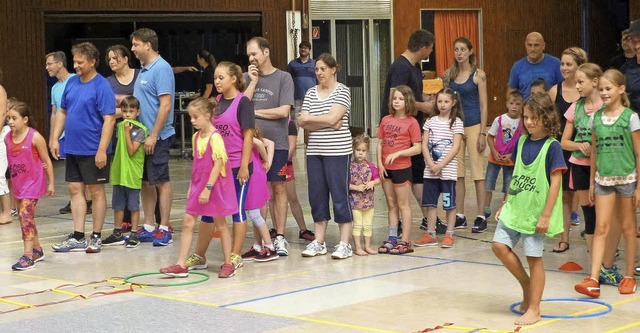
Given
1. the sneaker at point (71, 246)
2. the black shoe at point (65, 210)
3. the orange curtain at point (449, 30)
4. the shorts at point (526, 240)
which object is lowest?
the sneaker at point (71, 246)

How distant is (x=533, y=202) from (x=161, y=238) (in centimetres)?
476

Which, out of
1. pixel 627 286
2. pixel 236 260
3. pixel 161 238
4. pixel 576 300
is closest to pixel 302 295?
pixel 236 260

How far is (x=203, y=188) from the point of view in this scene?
9.30m

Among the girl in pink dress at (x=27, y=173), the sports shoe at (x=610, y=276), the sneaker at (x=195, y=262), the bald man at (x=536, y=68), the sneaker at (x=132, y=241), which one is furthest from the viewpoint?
the bald man at (x=536, y=68)

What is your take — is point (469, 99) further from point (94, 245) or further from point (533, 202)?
point (533, 202)

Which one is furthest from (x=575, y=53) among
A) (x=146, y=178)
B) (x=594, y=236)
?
(x=146, y=178)

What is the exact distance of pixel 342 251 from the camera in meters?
10.1

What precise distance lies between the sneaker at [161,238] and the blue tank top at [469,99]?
347cm

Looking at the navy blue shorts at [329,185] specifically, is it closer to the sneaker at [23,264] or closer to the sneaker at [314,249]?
the sneaker at [314,249]

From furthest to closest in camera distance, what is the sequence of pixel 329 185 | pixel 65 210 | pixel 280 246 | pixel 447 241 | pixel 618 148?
1. pixel 65 210
2. pixel 447 241
3. pixel 280 246
4. pixel 329 185
5. pixel 618 148

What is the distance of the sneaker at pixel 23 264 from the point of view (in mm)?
9875

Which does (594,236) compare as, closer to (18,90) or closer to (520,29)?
(18,90)

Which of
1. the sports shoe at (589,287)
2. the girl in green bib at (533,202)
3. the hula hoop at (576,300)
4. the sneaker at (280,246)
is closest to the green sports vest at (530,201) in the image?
the girl in green bib at (533,202)

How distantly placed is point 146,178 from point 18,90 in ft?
37.4
